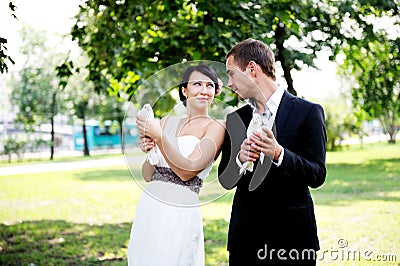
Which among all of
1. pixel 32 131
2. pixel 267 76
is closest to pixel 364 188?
pixel 267 76

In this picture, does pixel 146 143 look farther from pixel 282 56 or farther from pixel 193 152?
pixel 282 56

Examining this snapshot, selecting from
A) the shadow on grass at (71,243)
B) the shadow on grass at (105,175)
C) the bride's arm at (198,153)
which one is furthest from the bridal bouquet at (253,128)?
the shadow on grass at (105,175)

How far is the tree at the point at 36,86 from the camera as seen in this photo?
21.6m

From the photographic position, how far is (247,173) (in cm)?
213

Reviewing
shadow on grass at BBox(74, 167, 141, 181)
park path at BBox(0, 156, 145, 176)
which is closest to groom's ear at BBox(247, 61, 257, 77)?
shadow on grass at BBox(74, 167, 141, 181)

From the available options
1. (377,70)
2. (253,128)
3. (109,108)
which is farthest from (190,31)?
(109,108)

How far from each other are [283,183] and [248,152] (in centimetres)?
38

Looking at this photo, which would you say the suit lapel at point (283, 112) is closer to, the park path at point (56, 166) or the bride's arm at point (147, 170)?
the bride's arm at point (147, 170)

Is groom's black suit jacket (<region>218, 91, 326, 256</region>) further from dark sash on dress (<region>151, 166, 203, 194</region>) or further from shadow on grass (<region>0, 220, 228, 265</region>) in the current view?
shadow on grass (<region>0, 220, 228, 265</region>)

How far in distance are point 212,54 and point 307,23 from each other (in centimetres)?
282

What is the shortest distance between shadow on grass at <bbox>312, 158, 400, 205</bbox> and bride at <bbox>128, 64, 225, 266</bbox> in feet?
22.9

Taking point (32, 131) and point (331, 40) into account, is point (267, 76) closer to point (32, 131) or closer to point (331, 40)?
point (331, 40)

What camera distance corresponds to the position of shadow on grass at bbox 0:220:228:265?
5648 millimetres

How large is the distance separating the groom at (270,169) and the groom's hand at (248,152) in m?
0.01
